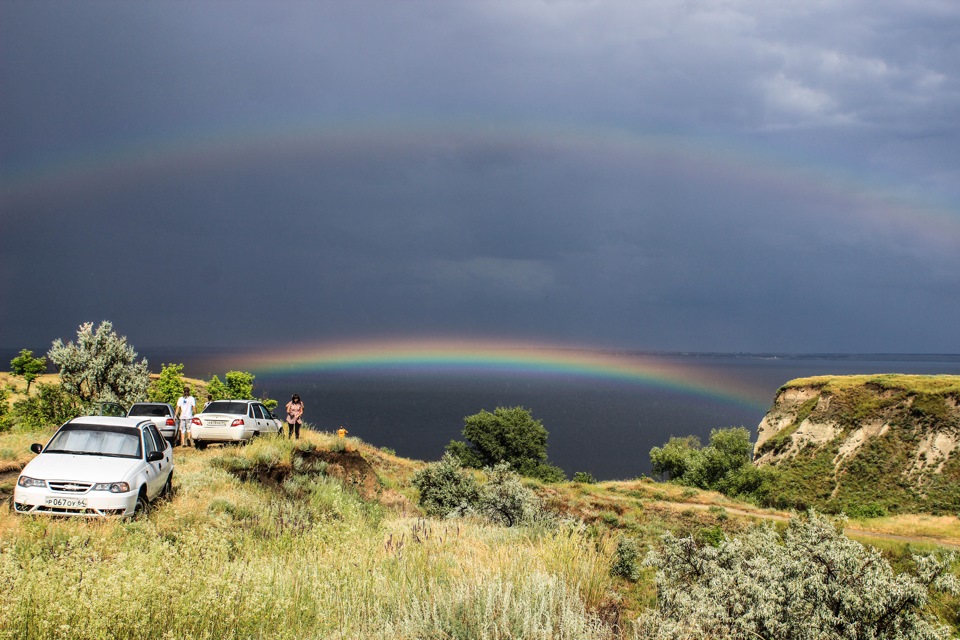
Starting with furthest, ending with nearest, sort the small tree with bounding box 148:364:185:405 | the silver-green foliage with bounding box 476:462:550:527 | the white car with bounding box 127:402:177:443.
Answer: the small tree with bounding box 148:364:185:405, the white car with bounding box 127:402:177:443, the silver-green foliage with bounding box 476:462:550:527

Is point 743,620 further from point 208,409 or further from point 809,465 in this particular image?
point 809,465

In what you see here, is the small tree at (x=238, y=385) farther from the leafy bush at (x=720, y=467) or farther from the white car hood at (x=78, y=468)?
the leafy bush at (x=720, y=467)

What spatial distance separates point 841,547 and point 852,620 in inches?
36.6

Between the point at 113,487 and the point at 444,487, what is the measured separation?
48.3ft

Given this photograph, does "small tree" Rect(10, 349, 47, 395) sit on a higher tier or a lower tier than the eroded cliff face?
higher

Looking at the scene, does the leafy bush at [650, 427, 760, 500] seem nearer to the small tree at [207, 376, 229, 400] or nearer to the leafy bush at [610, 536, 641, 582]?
the small tree at [207, 376, 229, 400]

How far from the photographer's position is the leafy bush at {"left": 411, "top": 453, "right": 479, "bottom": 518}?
23.5m

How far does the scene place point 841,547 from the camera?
26.9ft

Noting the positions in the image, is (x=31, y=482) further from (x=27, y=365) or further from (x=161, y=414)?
(x=27, y=365)

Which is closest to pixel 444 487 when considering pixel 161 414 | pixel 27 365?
pixel 161 414

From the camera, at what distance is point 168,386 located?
4353 centimetres

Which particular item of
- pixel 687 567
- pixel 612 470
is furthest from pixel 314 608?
pixel 612 470

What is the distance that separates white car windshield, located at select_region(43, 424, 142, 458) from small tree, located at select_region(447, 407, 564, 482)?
6427 cm

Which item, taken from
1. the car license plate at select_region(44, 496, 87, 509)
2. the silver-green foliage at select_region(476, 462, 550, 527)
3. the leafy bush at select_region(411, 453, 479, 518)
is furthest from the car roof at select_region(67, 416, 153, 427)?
the leafy bush at select_region(411, 453, 479, 518)
